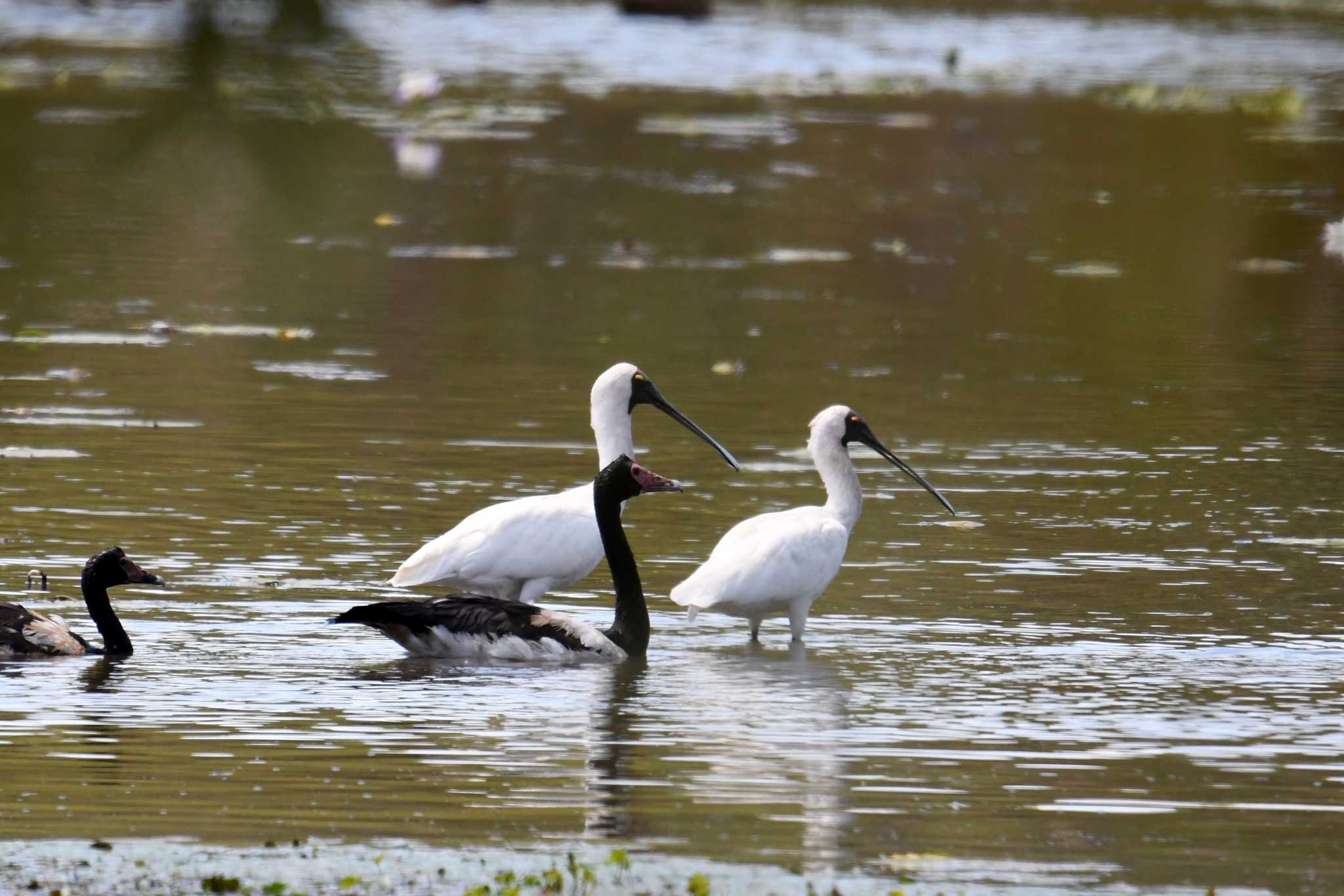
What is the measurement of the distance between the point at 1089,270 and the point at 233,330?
8.43m

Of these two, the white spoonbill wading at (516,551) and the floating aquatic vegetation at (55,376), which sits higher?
the white spoonbill wading at (516,551)

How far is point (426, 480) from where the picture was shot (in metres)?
14.1

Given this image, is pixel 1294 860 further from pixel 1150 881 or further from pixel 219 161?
pixel 219 161

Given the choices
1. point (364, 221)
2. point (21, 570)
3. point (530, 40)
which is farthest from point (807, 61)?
point (21, 570)

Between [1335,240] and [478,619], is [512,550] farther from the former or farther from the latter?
[1335,240]

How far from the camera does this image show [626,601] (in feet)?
35.1

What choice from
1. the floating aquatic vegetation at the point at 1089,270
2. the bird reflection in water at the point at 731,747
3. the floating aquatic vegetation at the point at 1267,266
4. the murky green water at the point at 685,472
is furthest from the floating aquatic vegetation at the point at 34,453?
the floating aquatic vegetation at the point at 1267,266

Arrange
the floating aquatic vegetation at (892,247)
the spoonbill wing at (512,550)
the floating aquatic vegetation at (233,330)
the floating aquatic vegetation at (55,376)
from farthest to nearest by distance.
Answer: the floating aquatic vegetation at (892,247) < the floating aquatic vegetation at (233,330) < the floating aquatic vegetation at (55,376) < the spoonbill wing at (512,550)

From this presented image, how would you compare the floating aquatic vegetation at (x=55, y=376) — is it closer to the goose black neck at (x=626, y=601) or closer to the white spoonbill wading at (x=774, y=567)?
the white spoonbill wading at (x=774, y=567)

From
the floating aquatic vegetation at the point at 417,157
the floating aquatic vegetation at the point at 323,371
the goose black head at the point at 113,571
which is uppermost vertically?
the goose black head at the point at 113,571

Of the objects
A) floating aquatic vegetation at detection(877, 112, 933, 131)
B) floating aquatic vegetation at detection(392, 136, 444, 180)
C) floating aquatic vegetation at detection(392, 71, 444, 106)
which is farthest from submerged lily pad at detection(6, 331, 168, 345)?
floating aquatic vegetation at detection(877, 112, 933, 131)

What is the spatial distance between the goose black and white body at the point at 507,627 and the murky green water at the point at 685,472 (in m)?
0.13

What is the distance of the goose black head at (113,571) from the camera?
10.4m

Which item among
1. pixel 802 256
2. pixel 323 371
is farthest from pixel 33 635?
pixel 802 256
